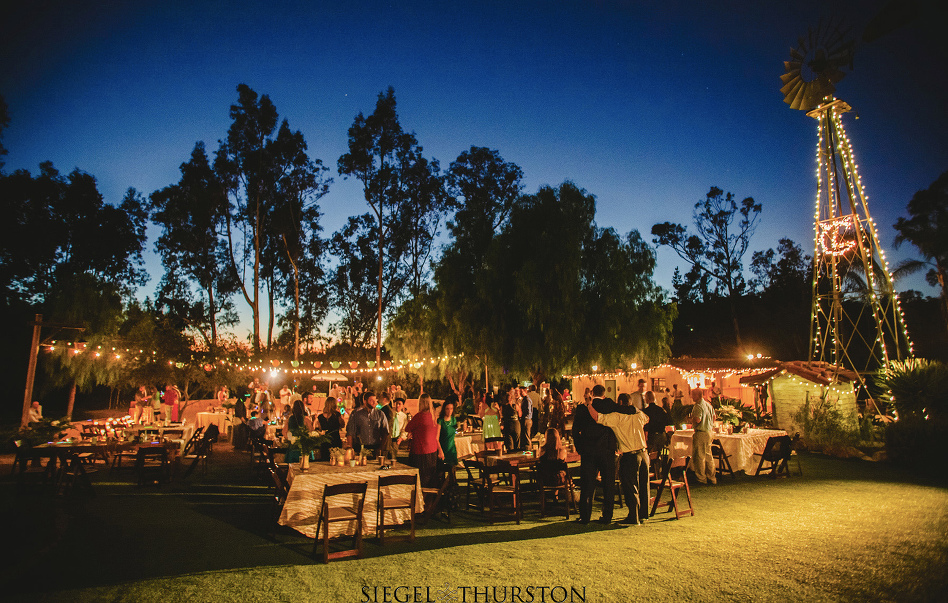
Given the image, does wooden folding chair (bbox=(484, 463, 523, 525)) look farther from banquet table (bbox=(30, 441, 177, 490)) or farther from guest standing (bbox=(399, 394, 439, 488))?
banquet table (bbox=(30, 441, 177, 490))

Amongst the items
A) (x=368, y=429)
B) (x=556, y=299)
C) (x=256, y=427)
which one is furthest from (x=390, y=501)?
(x=556, y=299)

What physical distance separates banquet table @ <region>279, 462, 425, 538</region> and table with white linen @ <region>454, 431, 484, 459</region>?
160 inches

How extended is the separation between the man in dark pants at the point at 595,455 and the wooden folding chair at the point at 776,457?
4.77m

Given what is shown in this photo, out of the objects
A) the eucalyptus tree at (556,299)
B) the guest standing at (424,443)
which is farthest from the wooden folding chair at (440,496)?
the eucalyptus tree at (556,299)

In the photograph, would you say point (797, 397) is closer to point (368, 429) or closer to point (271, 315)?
point (368, 429)

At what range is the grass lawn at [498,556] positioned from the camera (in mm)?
4469

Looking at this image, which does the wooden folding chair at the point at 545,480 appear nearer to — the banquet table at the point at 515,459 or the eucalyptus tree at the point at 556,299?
the banquet table at the point at 515,459

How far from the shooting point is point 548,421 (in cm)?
1597

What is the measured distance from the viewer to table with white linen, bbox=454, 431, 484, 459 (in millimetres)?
10992

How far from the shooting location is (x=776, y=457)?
387 inches

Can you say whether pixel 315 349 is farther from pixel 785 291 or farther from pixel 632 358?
pixel 785 291

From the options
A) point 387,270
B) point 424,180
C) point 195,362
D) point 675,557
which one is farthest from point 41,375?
point 675,557

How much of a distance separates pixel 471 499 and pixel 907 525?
5.80 metres

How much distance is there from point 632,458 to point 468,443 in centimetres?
497
